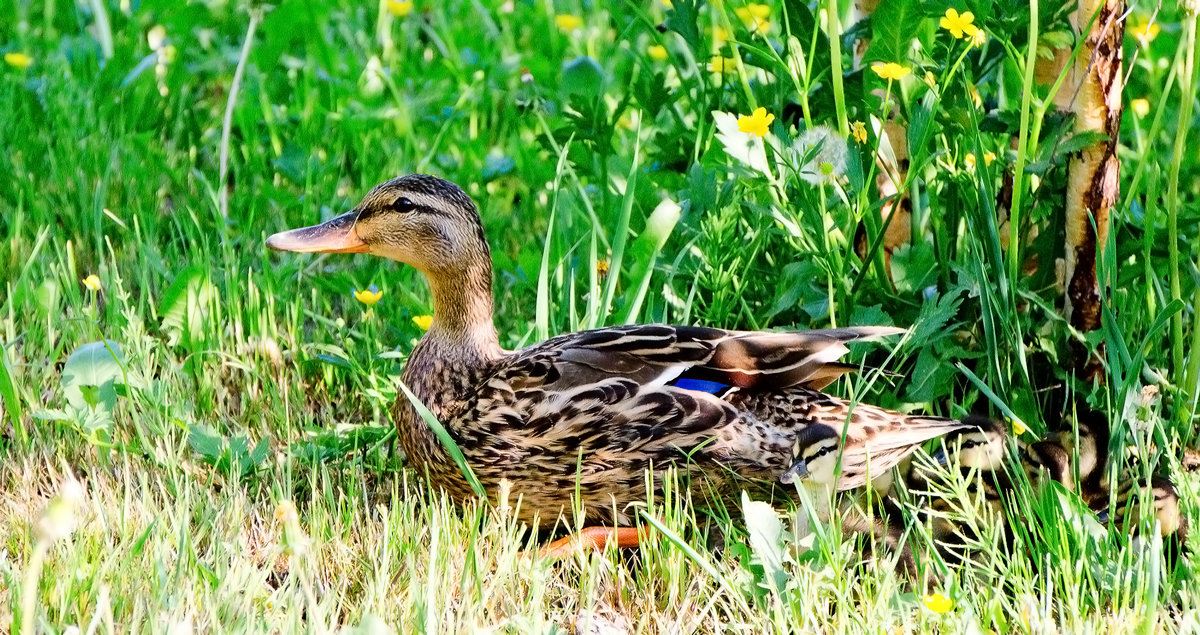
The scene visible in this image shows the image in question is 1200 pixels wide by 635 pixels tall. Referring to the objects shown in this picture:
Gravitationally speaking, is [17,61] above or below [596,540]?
above

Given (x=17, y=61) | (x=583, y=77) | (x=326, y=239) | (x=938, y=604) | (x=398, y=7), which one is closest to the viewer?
(x=938, y=604)

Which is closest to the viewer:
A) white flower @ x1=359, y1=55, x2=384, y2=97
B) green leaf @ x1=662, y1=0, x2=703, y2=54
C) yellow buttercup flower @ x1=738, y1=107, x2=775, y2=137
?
yellow buttercup flower @ x1=738, y1=107, x2=775, y2=137

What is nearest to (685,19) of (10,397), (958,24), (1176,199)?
(958,24)

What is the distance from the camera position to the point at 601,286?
172 inches

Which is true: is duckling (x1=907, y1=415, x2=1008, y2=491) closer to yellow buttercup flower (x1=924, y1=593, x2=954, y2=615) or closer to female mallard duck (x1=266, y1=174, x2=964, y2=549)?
female mallard duck (x1=266, y1=174, x2=964, y2=549)

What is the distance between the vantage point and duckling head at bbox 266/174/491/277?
3.75 meters

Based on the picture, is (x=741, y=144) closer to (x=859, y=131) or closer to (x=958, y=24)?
(x=859, y=131)

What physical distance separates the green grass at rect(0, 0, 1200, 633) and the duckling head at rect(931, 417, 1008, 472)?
14cm

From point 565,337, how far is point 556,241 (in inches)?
27.0

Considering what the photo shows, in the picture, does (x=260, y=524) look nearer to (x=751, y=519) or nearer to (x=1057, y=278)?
(x=751, y=519)

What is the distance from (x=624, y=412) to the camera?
347cm

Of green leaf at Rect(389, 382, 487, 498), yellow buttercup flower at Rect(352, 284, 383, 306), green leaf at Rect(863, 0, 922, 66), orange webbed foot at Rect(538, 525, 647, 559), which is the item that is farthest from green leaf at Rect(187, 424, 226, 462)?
green leaf at Rect(863, 0, 922, 66)

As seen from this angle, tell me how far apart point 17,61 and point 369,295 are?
2.26 meters

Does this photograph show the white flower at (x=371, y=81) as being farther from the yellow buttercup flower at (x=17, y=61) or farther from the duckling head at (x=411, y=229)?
the duckling head at (x=411, y=229)
